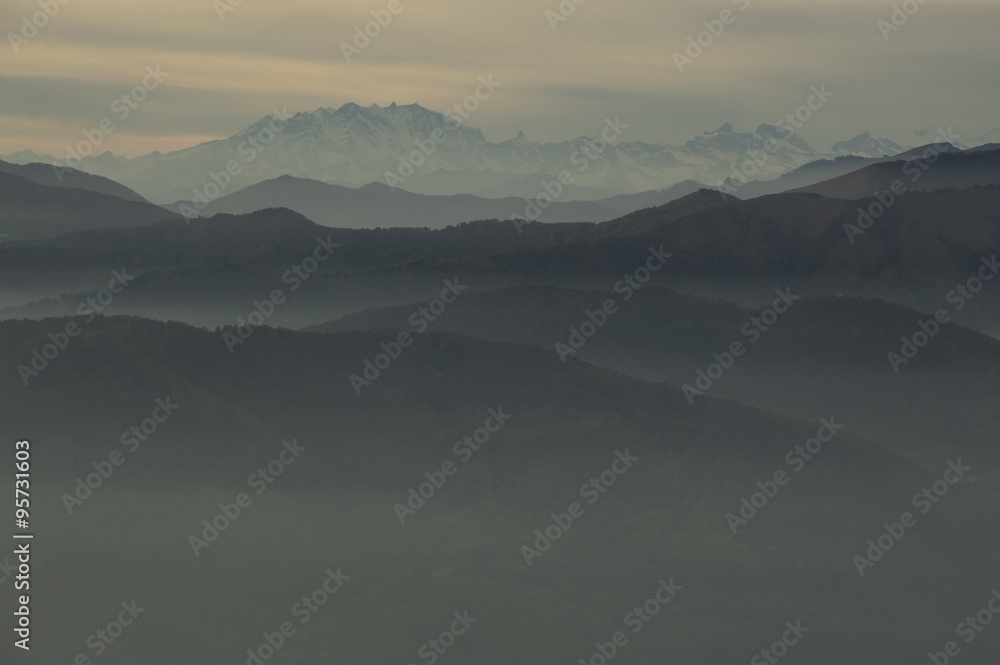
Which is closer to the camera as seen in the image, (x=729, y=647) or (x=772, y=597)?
(x=729, y=647)

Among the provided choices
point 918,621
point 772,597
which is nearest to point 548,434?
point 772,597

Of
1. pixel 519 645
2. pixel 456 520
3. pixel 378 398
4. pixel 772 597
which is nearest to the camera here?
pixel 519 645

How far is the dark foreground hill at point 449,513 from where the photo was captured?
123 m

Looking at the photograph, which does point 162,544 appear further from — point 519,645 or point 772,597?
point 772,597

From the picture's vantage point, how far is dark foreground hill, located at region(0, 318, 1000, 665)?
405ft

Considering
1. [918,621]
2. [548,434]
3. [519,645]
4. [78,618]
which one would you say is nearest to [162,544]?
[78,618]

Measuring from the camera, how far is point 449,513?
152 meters

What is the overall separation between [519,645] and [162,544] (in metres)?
43.5

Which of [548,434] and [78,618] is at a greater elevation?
[78,618]

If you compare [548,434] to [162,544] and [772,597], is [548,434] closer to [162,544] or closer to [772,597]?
[772,597]

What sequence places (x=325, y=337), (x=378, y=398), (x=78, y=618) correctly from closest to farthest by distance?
1. (x=78, y=618)
2. (x=378, y=398)
3. (x=325, y=337)

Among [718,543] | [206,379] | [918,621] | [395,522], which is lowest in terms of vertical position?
[918,621]

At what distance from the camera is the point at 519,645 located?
123 meters

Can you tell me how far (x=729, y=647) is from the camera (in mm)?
128375
